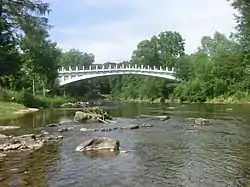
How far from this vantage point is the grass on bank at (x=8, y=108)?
36125 millimetres

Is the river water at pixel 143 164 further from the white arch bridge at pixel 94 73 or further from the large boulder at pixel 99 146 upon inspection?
the white arch bridge at pixel 94 73

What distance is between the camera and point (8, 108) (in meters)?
39.8

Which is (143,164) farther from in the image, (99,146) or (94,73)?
(94,73)

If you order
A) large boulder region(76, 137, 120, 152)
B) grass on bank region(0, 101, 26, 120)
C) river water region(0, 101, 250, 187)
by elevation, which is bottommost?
river water region(0, 101, 250, 187)

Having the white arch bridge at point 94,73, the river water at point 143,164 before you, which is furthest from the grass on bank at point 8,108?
the white arch bridge at point 94,73

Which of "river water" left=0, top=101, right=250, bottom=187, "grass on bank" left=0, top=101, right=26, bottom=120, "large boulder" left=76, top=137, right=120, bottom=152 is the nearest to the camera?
"river water" left=0, top=101, right=250, bottom=187

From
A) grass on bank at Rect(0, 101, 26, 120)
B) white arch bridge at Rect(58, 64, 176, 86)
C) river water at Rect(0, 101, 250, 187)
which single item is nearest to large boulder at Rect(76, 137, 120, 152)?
river water at Rect(0, 101, 250, 187)

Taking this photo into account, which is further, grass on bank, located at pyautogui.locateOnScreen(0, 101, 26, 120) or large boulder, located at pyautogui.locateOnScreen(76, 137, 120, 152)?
grass on bank, located at pyautogui.locateOnScreen(0, 101, 26, 120)

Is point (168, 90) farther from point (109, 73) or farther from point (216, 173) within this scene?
point (216, 173)

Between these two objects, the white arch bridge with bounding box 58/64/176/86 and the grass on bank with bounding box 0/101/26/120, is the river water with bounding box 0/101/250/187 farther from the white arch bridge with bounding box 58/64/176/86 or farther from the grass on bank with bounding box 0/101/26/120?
the white arch bridge with bounding box 58/64/176/86

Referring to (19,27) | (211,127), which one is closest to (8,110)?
(19,27)

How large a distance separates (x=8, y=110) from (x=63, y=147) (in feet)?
73.7

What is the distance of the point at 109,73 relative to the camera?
303ft

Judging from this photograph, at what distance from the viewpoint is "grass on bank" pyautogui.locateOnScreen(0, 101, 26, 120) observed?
119ft
